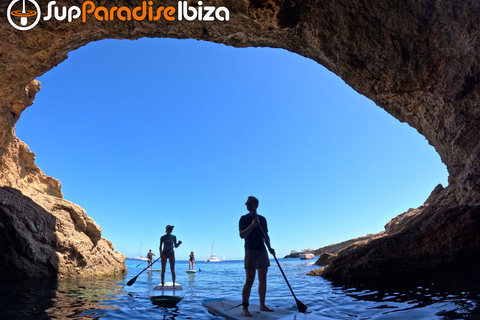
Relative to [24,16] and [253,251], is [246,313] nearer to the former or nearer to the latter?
[253,251]

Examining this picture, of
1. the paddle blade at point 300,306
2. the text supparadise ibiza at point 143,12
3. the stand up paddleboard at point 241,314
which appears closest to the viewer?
the stand up paddleboard at point 241,314

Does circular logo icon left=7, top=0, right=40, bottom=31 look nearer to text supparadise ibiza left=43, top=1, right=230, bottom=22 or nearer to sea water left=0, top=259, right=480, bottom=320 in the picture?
text supparadise ibiza left=43, top=1, right=230, bottom=22

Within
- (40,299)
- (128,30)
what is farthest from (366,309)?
(128,30)

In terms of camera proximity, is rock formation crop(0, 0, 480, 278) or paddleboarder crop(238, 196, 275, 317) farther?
Answer: rock formation crop(0, 0, 480, 278)

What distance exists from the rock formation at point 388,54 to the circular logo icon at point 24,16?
15cm

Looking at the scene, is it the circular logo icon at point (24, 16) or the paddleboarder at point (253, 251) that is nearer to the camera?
the paddleboarder at point (253, 251)

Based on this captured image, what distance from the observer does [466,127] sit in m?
9.30

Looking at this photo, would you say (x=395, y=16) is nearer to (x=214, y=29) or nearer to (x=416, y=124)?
(x=416, y=124)

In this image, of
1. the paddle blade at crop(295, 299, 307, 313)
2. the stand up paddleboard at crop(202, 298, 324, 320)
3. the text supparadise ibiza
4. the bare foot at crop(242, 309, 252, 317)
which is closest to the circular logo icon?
the text supparadise ibiza

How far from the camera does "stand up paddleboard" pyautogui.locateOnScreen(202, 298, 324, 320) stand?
428 centimetres

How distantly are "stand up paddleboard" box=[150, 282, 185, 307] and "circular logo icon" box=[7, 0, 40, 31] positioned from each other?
315 inches

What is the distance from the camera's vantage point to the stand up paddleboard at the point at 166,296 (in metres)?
6.32

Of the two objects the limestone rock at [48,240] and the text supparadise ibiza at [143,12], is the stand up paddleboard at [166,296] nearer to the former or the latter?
the limestone rock at [48,240]

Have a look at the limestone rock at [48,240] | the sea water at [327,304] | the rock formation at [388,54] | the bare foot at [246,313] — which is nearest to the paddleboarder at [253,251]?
the bare foot at [246,313]
